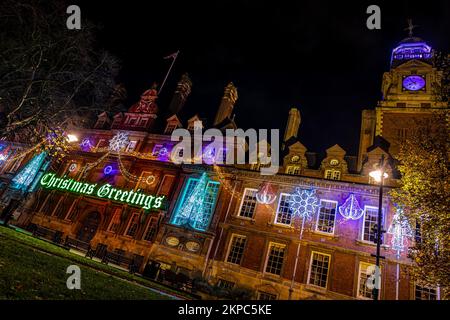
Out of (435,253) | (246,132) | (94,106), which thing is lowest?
(435,253)

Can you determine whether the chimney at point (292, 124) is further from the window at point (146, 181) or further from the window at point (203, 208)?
the window at point (146, 181)

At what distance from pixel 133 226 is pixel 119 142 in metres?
11.4

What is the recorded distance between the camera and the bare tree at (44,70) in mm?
13430

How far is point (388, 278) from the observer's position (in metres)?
17.0

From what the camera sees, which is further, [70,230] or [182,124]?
[182,124]

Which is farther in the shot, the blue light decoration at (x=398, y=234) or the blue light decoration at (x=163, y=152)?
the blue light decoration at (x=163, y=152)

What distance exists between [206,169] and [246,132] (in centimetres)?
622

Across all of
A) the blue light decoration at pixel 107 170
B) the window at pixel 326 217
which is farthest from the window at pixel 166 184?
the window at pixel 326 217

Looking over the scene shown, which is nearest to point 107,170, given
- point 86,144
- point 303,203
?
point 86,144

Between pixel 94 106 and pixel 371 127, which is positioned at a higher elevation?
pixel 371 127

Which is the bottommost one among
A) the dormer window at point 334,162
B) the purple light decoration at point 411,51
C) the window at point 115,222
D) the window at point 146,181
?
the window at point 115,222

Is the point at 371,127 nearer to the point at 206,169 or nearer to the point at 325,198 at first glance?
the point at 325,198

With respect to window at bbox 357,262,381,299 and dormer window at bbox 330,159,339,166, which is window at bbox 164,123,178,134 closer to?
dormer window at bbox 330,159,339,166
